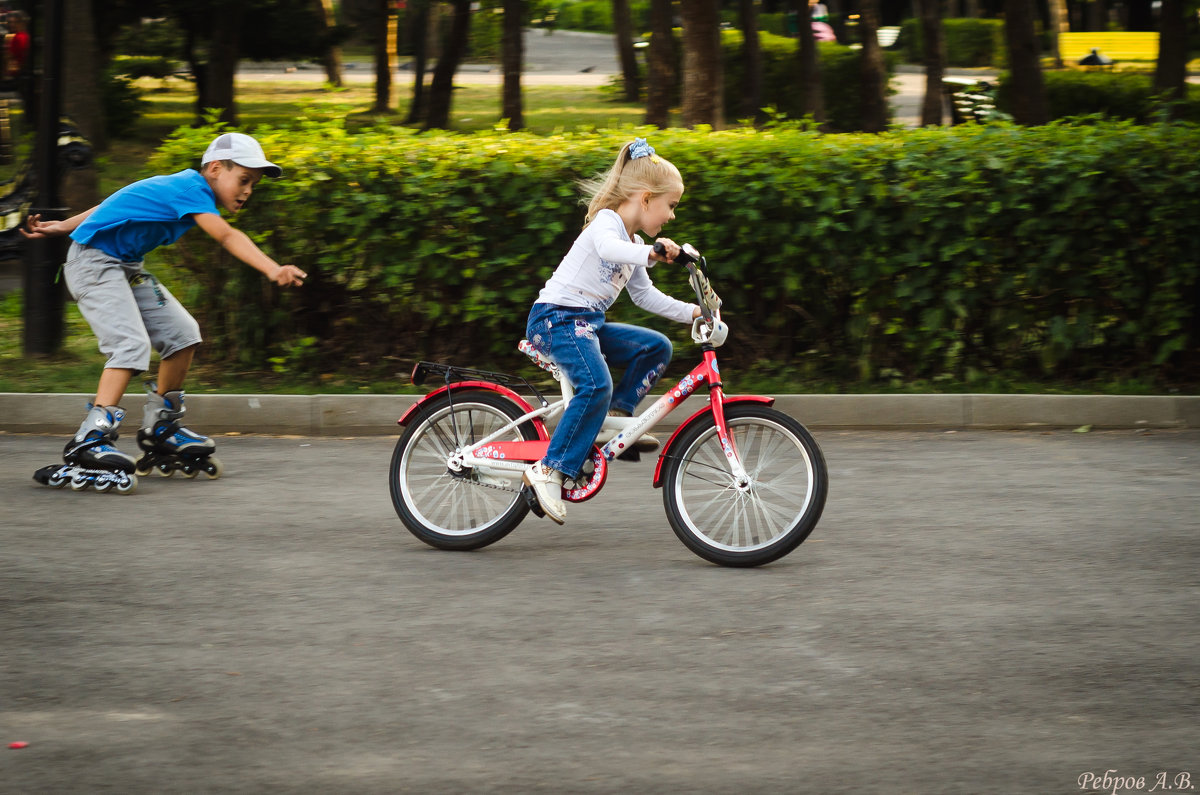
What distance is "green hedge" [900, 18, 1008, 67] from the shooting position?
50.0 m

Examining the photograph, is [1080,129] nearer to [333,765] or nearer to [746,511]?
[746,511]

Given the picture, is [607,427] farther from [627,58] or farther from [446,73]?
[627,58]

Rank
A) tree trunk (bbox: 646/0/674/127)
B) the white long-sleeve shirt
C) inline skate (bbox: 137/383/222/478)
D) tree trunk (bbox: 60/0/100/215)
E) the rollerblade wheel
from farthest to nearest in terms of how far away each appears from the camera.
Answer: tree trunk (bbox: 646/0/674/127)
tree trunk (bbox: 60/0/100/215)
the rollerblade wheel
inline skate (bbox: 137/383/222/478)
the white long-sleeve shirt

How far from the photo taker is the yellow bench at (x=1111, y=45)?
51.5 m

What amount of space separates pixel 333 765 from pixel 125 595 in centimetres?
199

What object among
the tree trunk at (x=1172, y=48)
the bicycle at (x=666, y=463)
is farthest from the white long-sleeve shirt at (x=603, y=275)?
the tree trunk at (x=1172, y=48)

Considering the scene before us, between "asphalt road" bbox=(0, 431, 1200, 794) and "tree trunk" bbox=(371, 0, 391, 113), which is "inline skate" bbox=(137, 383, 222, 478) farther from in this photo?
"tree trunk" bbox=(371, 0, 391, 113)

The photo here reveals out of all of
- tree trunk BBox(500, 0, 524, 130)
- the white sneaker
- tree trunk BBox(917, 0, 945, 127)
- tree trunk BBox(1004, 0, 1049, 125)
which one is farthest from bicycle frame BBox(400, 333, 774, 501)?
tree trunk BBox(917, 0, 945, 127)

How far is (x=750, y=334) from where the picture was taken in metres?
9.66

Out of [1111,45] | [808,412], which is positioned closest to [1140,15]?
[1111,45]

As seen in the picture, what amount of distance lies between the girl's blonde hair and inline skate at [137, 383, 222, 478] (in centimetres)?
289

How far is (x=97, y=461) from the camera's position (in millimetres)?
7055

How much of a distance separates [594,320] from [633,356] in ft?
0.78

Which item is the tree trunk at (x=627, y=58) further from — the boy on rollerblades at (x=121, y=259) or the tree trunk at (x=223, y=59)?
the boy on rollerblades at (x=121, y=259)
